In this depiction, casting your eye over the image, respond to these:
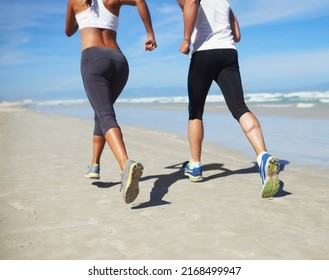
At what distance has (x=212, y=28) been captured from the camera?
3631mm

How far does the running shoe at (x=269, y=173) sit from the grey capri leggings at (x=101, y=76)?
1.21 meters

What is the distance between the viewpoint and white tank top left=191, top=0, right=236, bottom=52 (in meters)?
3.63

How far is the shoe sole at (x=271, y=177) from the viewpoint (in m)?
3.03

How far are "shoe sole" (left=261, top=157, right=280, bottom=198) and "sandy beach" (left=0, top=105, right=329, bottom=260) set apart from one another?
0.10m

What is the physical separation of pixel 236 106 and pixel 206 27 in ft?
2.57

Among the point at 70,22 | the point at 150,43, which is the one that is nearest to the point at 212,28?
the point at 150,43

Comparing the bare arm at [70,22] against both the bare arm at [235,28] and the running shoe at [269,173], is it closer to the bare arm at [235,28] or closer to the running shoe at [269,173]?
the bare arm at [235,28]

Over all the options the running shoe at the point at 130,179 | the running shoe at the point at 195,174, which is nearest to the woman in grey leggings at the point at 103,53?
the running shoe at the point at 130,179

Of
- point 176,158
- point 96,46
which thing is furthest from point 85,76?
point 176,158

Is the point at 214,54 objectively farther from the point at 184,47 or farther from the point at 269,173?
the point at 269,173

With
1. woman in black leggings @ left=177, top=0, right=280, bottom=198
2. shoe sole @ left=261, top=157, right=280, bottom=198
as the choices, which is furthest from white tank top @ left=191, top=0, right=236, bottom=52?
shoe sole @ left=261, top=157, right=280, bottom=198

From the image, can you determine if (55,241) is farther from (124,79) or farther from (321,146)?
(321,146)

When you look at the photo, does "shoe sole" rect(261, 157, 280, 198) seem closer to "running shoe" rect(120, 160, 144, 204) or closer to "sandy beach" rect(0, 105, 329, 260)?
"sandy beach" rect(0, 105, 329, 260)
